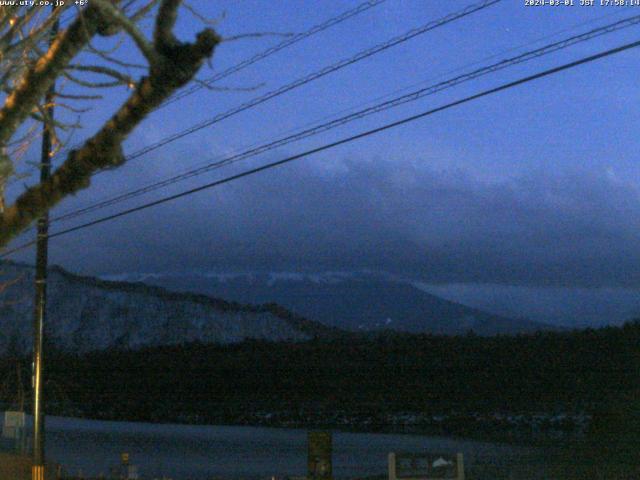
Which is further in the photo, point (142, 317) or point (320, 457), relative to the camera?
point (142, 317)

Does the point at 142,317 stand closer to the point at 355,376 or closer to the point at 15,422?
the point at 355,376

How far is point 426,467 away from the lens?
1559cm

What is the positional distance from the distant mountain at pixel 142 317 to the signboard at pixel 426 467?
40.9 meters

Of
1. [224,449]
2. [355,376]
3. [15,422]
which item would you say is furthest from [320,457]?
[355,376]

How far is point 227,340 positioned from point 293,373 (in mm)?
11729

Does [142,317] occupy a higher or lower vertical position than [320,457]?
higher

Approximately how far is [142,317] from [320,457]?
41.9 metres

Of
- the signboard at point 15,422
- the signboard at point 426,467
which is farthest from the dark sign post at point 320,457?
the signboard at point 15,422

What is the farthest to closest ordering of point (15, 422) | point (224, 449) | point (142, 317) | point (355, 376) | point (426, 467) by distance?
point (142, 317)
point (355, 376)
point (224, 449)
point (15, 422)
point (426, 467)

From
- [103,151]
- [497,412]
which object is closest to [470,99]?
[103,151]

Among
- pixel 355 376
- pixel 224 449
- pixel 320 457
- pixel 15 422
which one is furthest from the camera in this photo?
pixel 355 376

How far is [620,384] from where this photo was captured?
34219mm

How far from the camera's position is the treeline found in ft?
123

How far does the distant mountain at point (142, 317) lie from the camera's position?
188 feet
